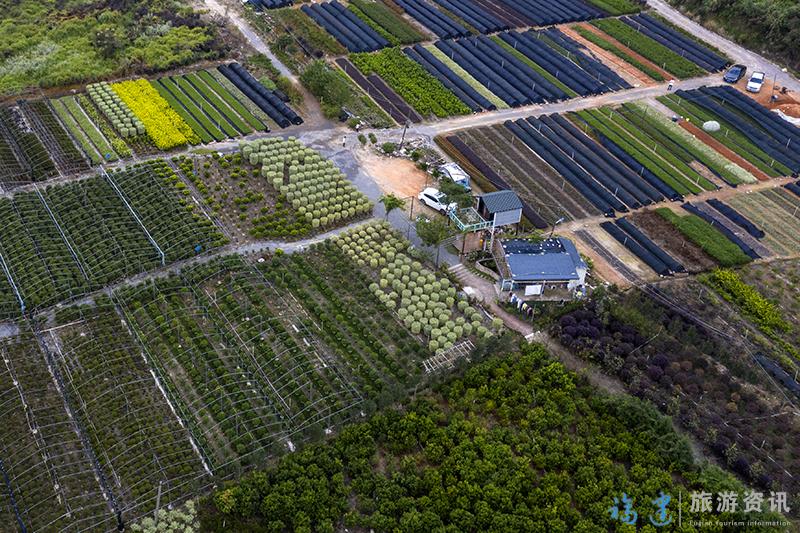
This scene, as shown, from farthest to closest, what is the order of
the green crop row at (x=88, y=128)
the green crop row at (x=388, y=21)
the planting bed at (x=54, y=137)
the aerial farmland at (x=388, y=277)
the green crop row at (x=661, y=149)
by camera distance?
1. the green crop row at (x=388, y=21)
2. the green crop row at (x=661, y=149)
3. the green crop row at (x=88, y=128)
4. the planting bed at (x=54, y=137)
5. the aerial farmland at (x=388, y=277)

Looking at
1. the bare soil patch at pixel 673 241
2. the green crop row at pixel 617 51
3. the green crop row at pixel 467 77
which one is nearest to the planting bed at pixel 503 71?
the green crop row at pixel 467 77

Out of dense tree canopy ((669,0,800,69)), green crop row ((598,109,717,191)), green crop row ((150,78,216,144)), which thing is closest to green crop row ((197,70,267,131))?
green crop row ((150,78,216,144))

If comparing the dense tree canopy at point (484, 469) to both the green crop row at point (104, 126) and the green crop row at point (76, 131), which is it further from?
the green crop row at point (76, 131)

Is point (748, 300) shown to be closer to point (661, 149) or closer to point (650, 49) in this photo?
point (661, 149)

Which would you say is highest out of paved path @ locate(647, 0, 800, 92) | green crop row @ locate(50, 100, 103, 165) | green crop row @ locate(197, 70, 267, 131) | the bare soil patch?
paved path @ locate(647, 0, 800, 92)

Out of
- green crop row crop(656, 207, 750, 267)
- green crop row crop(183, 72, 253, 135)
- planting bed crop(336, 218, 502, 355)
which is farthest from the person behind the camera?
green crop row crop(183, 72, 253, 135)

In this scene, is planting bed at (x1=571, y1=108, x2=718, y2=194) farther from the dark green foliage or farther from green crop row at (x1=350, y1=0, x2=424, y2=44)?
the dark green foliage

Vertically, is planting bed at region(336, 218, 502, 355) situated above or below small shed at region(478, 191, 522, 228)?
below
